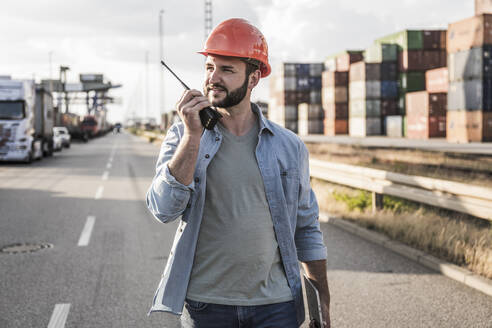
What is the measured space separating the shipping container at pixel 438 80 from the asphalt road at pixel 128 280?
34.7m

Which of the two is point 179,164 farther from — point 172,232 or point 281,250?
point 172,232

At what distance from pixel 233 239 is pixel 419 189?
6.59 meters

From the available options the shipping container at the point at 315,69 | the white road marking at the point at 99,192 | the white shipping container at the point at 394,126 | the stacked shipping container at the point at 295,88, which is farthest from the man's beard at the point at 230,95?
the shipping container at the point at 315,69

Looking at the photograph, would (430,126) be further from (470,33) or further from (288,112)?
(288,112)

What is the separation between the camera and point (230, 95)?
98.6 inches

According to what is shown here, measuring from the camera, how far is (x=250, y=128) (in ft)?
8.69

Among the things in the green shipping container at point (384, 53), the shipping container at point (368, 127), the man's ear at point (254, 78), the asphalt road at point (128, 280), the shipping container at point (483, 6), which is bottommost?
the asphalt road at point (128, 280)

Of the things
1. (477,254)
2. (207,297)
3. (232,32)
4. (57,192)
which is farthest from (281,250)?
(57,192)

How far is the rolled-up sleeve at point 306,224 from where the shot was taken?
2683 millimetres

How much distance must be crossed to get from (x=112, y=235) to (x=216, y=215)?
23.1ft

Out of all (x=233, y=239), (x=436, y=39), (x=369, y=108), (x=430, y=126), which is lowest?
(x=233, y=239)

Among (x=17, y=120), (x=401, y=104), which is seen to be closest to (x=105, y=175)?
(x=17, y=120)

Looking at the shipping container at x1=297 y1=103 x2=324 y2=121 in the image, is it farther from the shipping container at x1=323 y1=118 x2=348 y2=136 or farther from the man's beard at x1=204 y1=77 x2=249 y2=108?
the man's beard at x1=204 y1=77 x2=249 y2=108

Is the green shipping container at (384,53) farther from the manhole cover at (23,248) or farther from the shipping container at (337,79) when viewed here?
the manhole cover at (23,248)
